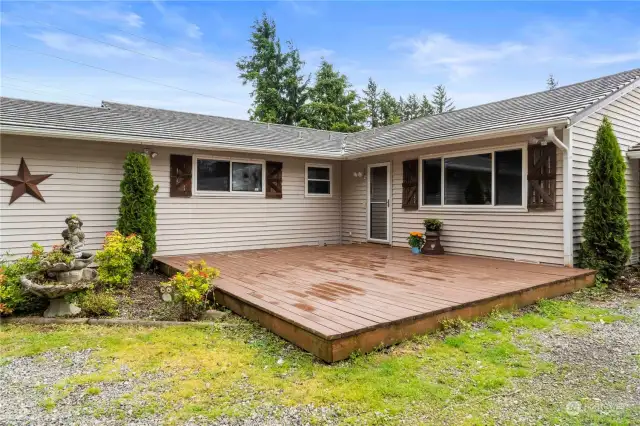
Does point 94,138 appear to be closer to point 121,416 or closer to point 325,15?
point 121,416

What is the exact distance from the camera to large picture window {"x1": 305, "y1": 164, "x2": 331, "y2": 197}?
9.32 meters

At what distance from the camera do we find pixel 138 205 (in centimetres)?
646

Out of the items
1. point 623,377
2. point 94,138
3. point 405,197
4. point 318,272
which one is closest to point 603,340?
point 623,377

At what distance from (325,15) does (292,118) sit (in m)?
10.7

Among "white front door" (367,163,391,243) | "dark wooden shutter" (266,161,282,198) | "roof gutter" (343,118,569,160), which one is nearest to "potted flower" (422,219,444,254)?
"white front door" (367,163,391,243)

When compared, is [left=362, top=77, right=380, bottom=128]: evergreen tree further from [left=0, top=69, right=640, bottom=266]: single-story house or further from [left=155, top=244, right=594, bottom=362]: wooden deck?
[left=155, top=244, right=594, bottom=362]: wooden deck

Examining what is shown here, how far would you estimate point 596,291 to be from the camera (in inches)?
204

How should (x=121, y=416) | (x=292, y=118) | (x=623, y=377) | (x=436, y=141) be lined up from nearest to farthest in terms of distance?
(x=121, y=416) < (x=623, y=377) < (x=436, y=141) < (x=292, y=118)

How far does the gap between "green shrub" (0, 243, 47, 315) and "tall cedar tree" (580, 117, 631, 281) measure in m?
7.42

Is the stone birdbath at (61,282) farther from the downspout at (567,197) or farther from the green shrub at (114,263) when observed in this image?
the downspout at (567,197)

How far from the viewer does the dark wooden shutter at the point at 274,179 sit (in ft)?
28.2

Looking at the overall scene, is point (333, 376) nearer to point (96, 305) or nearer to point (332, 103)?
point (96, 305)

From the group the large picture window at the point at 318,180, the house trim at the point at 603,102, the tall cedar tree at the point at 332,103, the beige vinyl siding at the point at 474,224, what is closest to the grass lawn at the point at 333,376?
the beige vinyl siding at the point at 474,224

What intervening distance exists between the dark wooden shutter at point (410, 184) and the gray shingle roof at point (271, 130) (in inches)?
22.5
